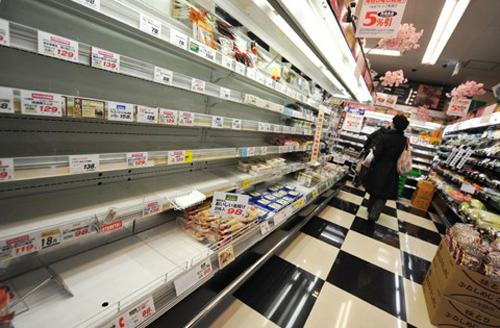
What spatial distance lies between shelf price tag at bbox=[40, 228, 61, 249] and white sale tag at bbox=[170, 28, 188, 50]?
0.93 m

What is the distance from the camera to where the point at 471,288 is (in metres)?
1.50

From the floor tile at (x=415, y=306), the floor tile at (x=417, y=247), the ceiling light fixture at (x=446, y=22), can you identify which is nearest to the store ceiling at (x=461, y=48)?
the ceiling light fixture at (x=446, y=22)

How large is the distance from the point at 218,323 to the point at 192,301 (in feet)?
1.55

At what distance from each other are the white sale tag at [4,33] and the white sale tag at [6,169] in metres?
0.33

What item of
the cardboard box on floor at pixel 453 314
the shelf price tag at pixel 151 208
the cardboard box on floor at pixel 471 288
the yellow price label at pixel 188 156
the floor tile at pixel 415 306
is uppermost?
the yellow price label at pixel 188 156

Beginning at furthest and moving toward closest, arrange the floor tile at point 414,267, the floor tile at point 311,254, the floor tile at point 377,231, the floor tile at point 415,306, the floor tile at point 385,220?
the floor tile at point 385,220 < the floor tile at point 377,231 < the floor tile at point 414,267 < the floor tile at point 311,254 < the floor tile at point 415,306

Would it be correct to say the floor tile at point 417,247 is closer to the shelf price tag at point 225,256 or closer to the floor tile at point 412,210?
the floor tile at point 412,210

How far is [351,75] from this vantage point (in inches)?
117

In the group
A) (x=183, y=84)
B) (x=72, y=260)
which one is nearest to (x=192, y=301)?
(x=72, y=260)

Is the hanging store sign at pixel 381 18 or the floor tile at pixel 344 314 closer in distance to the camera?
the floor tile at pixel 344 314

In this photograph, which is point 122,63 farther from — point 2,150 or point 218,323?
point 218,323

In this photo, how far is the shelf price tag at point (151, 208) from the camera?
1.03m

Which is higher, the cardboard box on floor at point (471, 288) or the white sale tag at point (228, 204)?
the white sale tag at point (228, 204)

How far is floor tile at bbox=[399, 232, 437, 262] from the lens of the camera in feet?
8.79
